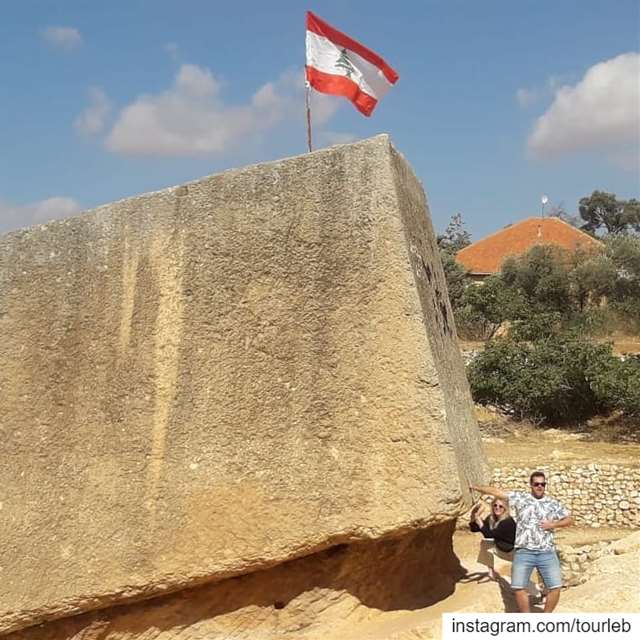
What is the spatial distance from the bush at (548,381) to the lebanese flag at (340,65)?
1011cm

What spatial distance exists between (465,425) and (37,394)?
8.03ft

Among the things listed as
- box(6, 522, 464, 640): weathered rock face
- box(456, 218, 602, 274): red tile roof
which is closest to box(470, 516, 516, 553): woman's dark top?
box(6, 522, 464, 640): weathered rock face

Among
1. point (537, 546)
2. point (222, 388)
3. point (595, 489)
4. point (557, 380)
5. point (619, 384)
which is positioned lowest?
point (595, 489)

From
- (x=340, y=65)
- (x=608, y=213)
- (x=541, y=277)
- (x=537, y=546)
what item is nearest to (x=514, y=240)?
(x=541, y=277)

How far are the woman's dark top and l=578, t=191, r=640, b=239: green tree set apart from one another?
5186 cm

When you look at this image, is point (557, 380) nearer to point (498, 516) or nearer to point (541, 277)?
point (498, 516)

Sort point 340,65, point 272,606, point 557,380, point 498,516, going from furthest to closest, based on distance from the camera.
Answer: point 557,380
point 340,65
point 498,516
point 272,606

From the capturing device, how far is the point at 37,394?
4.37 meters

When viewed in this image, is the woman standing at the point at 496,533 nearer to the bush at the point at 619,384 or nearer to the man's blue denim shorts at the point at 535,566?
the man's blue denim shorts at the point at 535,566

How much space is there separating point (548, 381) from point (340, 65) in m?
10.6

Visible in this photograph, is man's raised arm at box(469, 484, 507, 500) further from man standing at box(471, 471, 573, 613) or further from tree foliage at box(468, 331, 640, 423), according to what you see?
tree foliage at box(468, 331, 640, 423)

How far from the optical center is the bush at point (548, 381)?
15.0 m

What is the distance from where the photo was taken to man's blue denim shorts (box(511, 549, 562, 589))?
14.5 feet

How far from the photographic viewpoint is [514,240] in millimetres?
37500
